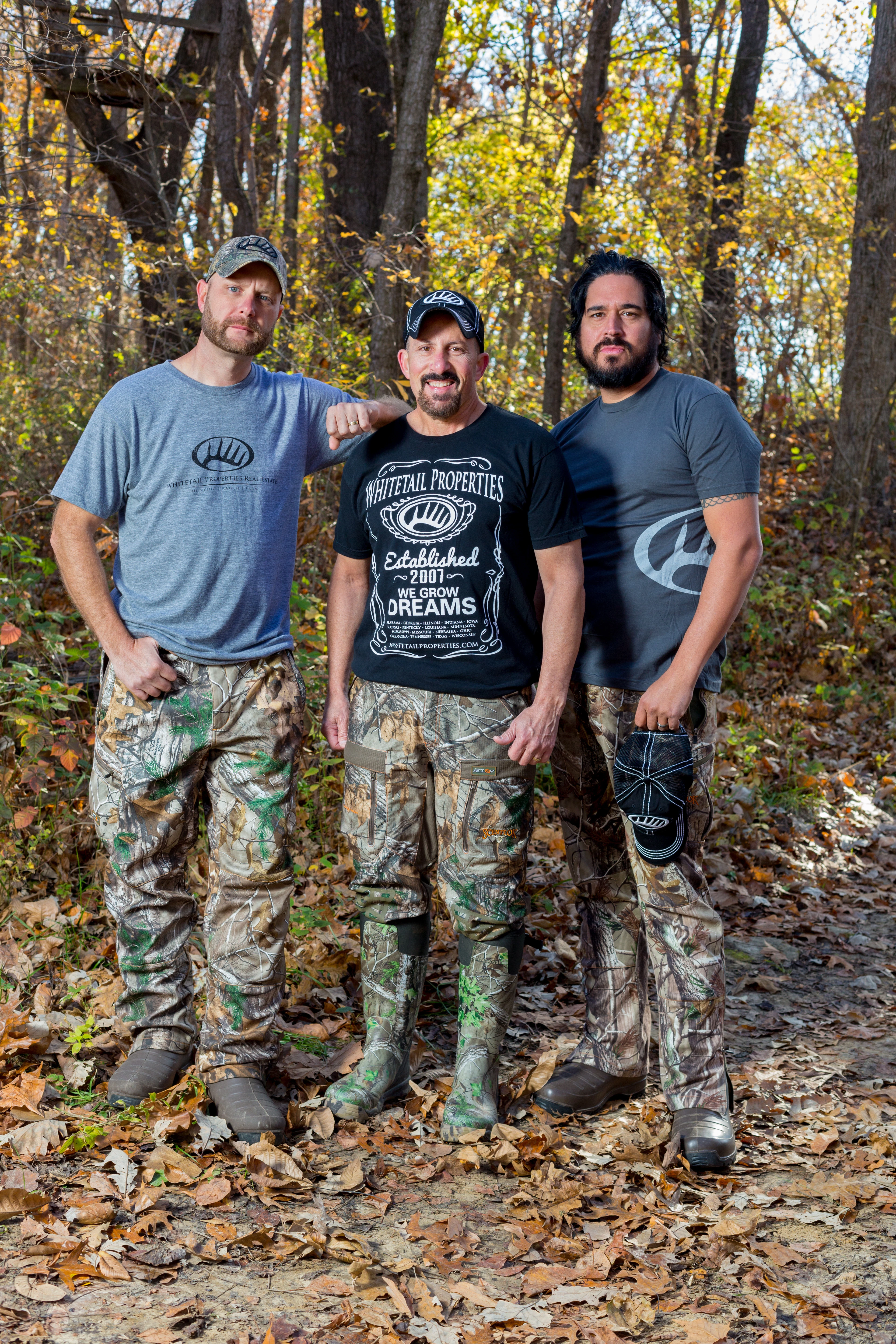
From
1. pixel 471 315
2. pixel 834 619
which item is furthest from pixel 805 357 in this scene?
pixel 471 315

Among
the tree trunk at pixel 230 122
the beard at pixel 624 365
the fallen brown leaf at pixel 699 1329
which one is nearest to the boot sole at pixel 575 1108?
the fallen brown leaf at pixel 699 1329

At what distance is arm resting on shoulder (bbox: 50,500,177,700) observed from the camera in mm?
3816

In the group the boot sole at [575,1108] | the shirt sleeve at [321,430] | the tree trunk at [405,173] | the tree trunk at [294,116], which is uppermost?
the tree trunk at [294,116]

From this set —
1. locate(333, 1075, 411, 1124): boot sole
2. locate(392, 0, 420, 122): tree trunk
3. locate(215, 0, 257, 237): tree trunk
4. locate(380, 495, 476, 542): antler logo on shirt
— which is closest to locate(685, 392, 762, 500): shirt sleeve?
locate(380, 495, 476, 542): antler logo on shirt

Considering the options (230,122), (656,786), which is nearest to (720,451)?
(656,786)

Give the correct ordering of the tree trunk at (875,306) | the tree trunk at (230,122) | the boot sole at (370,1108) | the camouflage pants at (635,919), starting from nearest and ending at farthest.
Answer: the camouflage pants at (635,919), the boot sole at (370,1108), the tree trunk at (230,122), the tree trunk at (875,306)

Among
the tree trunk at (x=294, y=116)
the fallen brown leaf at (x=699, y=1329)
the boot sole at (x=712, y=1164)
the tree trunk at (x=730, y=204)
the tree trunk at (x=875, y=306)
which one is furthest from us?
the tree trunk at (x=730, y=204)

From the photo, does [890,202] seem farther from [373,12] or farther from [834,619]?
[373,12]

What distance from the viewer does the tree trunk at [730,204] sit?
502 inches

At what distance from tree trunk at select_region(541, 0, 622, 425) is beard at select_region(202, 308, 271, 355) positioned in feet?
22.2

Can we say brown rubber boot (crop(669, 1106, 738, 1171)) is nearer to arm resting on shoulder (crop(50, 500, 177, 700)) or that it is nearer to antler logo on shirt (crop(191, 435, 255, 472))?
arm resting on shoulder (crop(50, 500, 177, 700))

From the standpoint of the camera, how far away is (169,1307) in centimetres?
302

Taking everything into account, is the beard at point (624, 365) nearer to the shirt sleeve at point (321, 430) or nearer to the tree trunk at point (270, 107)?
the shirt sleeve at point (321, 430)

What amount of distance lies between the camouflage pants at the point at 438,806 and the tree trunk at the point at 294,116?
26.8 ft
